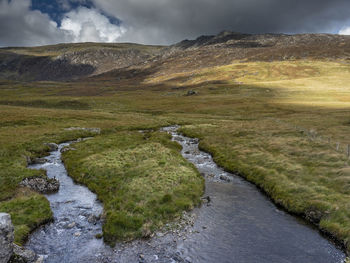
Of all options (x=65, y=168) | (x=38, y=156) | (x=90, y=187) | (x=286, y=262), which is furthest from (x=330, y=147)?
(x=38, y=156)

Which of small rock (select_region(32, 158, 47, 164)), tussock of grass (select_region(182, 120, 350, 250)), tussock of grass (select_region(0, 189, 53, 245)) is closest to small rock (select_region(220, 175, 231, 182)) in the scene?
tussock of grass (select_region(182, 120, 350, 250))

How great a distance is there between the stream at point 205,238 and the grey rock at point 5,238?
2.73 metres

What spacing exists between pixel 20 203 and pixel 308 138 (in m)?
42.3

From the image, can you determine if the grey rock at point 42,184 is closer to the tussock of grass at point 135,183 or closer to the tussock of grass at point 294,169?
the tussock of grass at point 135,183

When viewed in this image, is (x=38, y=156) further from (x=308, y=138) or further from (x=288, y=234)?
(x=308, y=138)

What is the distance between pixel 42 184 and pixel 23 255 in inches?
517

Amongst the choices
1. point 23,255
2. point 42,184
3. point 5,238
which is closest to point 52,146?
point 42,184

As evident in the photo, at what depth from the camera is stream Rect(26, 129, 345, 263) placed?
17.2m

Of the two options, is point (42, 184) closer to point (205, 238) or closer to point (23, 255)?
point (23, 255)

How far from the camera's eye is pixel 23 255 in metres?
15.5

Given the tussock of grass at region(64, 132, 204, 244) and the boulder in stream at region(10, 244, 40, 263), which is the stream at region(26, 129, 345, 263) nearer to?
the boulder in stream at region(10, 244, 40, 263)

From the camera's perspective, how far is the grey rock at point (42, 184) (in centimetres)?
2712

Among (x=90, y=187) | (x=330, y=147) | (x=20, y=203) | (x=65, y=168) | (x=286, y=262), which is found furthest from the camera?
(x=330, y=147)

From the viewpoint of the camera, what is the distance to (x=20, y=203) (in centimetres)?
2302
